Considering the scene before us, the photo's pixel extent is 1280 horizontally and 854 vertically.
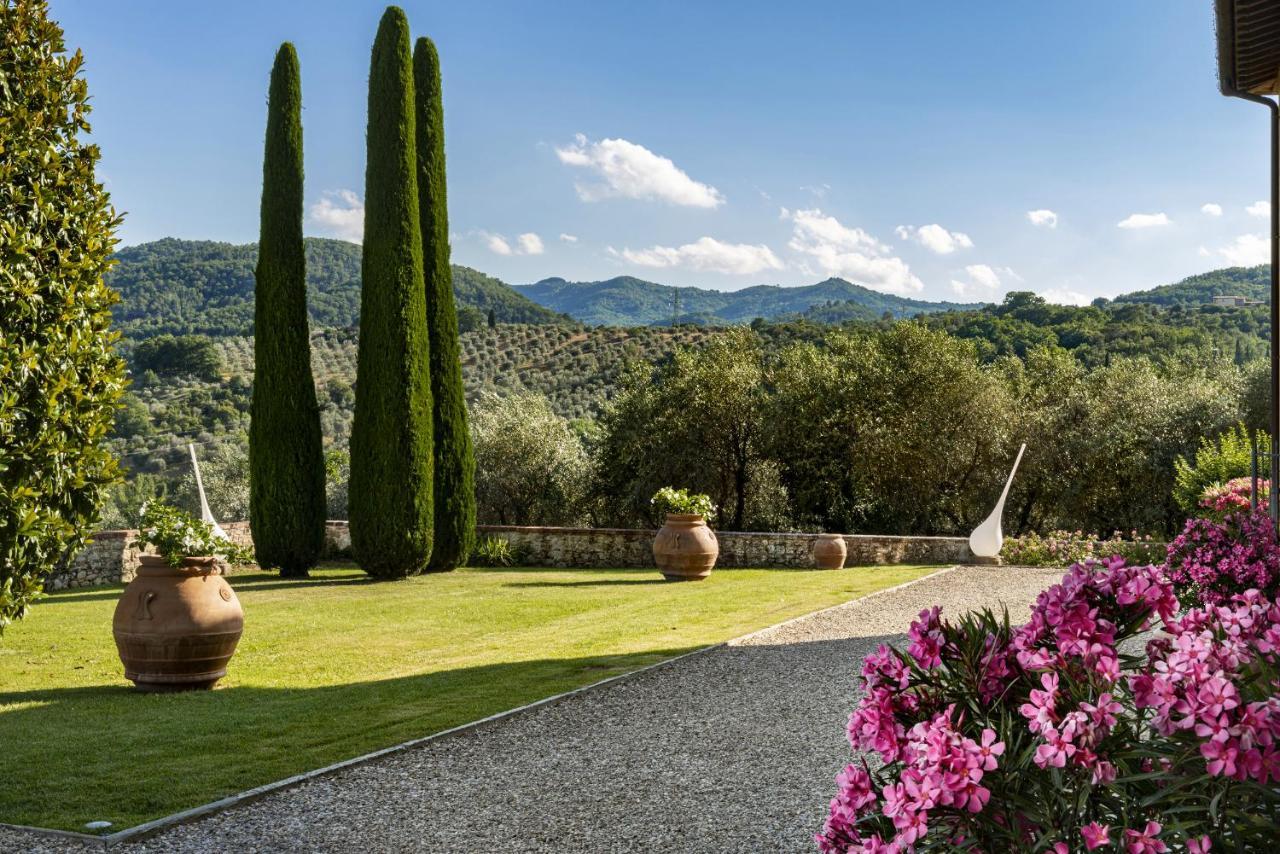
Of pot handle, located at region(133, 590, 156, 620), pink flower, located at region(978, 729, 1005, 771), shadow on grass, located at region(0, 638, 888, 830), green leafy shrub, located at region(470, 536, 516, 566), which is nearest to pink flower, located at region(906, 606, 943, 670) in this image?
pink flower, located at region(978, 729, 1005, 771)

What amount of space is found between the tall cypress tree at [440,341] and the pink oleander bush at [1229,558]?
997 centimetres

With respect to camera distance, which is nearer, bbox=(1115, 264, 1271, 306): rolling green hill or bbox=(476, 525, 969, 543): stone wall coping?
bbox=(476, 525, 969, 543): stone wall coping

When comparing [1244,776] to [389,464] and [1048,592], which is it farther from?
[389,464]

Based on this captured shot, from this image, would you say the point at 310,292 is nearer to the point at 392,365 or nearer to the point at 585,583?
the point at 392,365

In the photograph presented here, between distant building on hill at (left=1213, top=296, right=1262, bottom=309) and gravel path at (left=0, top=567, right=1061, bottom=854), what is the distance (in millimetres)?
26811

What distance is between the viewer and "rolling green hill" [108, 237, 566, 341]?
42625mm

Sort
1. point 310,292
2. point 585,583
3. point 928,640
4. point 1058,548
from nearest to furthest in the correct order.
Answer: point 928,640 < point 585,583 < point 1058,548 < point 310,292

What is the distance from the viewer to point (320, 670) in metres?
7.64

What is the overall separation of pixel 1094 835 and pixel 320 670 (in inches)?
269

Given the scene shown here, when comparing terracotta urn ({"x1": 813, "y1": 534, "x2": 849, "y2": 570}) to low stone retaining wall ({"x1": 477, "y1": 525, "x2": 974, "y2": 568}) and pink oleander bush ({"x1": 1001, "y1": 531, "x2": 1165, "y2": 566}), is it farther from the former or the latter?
pink oleander bush ({"x1": 1001, "y1": 531, "x2": 1165, "y2": 566})

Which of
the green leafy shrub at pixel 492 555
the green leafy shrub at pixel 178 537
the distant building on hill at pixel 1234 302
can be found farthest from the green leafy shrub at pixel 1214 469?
the distant building on hill at pixel 1234 302

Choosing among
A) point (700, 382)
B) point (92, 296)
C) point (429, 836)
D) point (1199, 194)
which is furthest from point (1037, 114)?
point (429, 836)

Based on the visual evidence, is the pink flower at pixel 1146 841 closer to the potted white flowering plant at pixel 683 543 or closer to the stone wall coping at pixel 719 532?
the potted white flowering plant at pixel 683 543

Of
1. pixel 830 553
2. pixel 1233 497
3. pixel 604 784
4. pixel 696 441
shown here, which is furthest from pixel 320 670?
pixel 696 441
